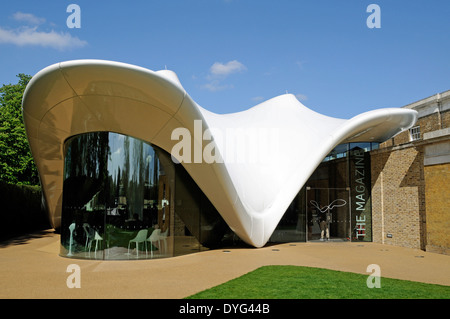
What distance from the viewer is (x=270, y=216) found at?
1277 cm

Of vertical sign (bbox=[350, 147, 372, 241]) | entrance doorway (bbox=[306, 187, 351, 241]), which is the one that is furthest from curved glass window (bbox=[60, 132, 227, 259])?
vertical sign (bbox=[350, 147, 372, 241])

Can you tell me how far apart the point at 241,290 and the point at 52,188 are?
35.8 ft

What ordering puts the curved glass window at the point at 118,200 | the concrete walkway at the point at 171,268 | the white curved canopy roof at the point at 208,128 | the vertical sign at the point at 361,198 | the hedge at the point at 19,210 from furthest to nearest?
1. the vertical sign at the point at 361,198
2. the hedge at the point at 19,210
3. the curved glass window at the point at 118,200
4. the white curved canopy roof at the point at 208,128
5. the concrete walkway at the point at 171,268

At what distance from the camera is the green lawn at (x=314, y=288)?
6.20 meters

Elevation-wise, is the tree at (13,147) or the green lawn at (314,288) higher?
the tree at (13,147)

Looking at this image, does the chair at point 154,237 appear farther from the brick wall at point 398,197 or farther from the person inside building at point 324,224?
the brick wall at point 398,197

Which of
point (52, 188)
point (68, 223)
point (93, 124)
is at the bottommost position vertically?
point (68, 223)

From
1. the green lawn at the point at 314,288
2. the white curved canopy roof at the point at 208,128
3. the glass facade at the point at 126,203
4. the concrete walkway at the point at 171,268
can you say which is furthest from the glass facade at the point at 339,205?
the green lawn at the point at 314,288

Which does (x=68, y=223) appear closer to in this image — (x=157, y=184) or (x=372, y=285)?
(x=157, y=184)

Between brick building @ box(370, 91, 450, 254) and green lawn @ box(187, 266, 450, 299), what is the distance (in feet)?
20.2

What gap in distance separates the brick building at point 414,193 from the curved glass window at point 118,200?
8.60 m

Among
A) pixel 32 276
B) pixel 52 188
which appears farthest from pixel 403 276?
pixel 52 188

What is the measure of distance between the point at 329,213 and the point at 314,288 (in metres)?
10.7

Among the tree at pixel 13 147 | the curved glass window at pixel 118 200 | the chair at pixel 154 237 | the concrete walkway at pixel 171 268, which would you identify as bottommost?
the concrete walkway at pixel 171 268
